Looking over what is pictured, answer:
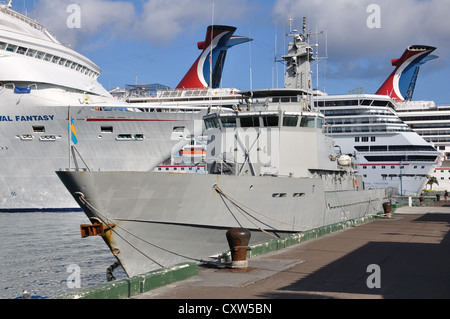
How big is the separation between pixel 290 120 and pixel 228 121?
2.55m

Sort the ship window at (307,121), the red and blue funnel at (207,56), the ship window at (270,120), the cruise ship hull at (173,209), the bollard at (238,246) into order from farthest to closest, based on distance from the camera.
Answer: the red and blue funnel at (207,56) → the ship window at (307,121) → the ship window at (270,120) → the cruise ship hull at (173,209) → the bollard at (238,246)

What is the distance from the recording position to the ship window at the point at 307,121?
19219mm

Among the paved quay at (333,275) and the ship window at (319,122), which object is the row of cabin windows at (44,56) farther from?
the paved quay at (333,275)

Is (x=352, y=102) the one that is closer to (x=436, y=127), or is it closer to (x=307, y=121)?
(x=436, y=127)

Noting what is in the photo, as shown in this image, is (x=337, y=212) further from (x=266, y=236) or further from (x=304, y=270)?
(x=304, y=270)

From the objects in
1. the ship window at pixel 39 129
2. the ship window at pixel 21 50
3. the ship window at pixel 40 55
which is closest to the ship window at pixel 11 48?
the ship window at pixel 21 50

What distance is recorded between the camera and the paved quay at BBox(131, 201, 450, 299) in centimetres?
730

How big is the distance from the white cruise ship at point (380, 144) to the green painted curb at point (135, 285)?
185ft

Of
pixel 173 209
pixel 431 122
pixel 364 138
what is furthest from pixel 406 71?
pixel 173 209

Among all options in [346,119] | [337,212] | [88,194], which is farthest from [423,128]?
[88,194]

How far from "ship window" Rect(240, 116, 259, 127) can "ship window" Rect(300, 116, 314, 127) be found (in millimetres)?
1910

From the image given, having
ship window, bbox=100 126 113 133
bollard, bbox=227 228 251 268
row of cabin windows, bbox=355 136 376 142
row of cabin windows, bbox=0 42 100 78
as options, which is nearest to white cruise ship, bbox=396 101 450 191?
row of cabin windows, bbox=355 136 376 142

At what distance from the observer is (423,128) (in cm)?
7706

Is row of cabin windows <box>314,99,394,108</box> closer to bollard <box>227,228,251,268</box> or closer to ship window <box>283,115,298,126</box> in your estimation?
ship window <box>283,115,298,126</box>
